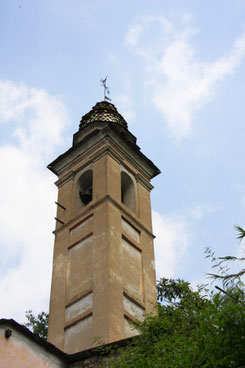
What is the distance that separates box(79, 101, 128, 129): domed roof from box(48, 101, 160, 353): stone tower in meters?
0.08

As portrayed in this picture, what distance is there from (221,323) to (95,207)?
855 centimetres

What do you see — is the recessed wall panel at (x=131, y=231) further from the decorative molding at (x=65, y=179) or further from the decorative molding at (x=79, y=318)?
the decorative molding at (x=79, y=318)

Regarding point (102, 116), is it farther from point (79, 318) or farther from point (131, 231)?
point (79, 318)

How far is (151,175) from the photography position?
1755cm

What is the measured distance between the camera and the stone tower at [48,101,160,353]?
12.7m

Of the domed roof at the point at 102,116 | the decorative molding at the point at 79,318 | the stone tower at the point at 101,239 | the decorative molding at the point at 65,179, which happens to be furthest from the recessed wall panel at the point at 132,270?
the domed roof at the point at 102,116

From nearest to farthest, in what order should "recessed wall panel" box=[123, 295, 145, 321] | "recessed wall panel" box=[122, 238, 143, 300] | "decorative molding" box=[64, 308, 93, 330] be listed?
1. "decorative molding" box=[64, 308, 93, 330]
2. "recessed wall panel" box=[123, 295, 145, 321]
3. "recessed wall panel" box=[122, 238, 143, 300]

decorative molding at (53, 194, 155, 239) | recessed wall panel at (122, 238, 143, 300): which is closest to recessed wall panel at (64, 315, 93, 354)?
recessed wall panel at (122, 238, 143, 300)

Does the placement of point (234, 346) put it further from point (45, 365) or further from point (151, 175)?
point (151, 175)

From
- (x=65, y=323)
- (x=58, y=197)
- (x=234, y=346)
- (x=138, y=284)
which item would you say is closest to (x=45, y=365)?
(x=65, y=323)

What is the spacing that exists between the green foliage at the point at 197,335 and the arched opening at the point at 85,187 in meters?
6.55

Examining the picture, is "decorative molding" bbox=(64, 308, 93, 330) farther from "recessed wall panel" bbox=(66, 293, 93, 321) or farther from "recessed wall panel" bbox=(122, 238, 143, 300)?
"recessed wall panel" bbox=(122, 238, 143, 300)

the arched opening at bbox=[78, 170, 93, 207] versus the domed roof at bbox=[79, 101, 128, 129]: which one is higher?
the domed roof at bbox=[79, 101, 128, 129]

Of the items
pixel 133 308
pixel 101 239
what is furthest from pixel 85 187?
pixel 133 308
